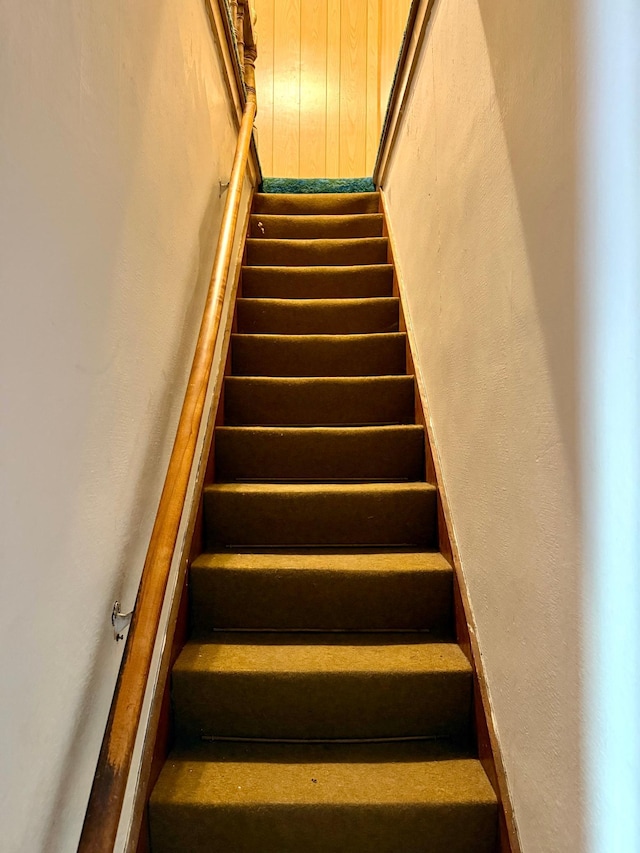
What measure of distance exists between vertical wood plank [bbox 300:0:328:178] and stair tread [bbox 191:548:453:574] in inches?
132

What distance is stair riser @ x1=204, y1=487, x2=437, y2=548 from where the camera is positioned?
64.5 inches

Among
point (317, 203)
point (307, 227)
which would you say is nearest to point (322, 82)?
point (317, 203)

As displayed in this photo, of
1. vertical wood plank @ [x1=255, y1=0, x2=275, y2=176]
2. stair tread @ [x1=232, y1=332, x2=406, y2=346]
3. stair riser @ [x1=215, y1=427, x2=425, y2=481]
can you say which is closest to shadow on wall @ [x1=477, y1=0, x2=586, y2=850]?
stair riser @ [x1=215, y1=427, x2=425, y2=481]

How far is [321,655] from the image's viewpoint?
1325mm

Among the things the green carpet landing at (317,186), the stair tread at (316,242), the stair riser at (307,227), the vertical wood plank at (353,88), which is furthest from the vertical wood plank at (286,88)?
the stair tread at (316,242)

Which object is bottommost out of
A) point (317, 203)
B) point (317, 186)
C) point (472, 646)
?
point (472, 646)

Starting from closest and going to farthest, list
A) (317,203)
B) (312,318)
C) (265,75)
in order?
(312,318)
(317,203)
(265,75)

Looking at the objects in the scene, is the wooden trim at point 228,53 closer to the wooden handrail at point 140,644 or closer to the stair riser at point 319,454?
the wooden handrail at point 140,644

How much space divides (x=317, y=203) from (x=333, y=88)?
1570 millimetres

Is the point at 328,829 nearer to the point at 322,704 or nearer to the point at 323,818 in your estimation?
the point at 323,818

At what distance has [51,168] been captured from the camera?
75 centimetres

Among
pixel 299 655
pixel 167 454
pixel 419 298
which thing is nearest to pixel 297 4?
pixel 419 298

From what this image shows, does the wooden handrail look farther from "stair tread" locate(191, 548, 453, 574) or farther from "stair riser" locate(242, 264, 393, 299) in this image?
"stair riser" locate(242, 264, 393, 299)

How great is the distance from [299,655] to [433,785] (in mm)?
406
